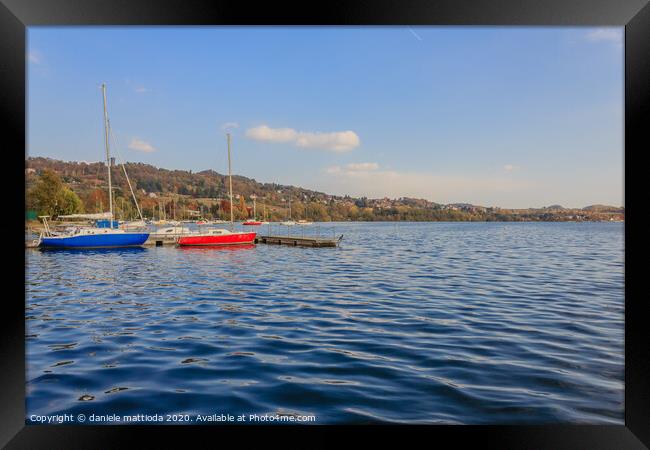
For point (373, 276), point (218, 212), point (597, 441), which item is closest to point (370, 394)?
point (597, 441)

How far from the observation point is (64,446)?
2184 mm

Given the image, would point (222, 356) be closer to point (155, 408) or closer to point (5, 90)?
point (155, 408)

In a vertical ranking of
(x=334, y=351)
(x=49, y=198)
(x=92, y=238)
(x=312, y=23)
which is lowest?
(x=334, y=351)

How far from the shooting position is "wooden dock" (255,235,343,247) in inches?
969

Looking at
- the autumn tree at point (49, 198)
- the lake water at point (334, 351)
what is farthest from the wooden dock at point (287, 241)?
the lake water at point (334, 351)

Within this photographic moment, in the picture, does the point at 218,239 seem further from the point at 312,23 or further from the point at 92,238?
the point at 312,23

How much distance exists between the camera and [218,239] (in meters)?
23.6

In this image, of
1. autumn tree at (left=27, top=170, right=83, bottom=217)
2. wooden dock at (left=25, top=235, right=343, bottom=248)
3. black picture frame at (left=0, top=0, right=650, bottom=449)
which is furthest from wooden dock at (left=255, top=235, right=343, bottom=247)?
black picture frame at (left=0, top=0, right=650, bottom=449)

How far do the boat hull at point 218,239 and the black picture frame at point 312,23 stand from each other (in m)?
21.0

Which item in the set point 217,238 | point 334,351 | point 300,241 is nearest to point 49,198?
point 217,238

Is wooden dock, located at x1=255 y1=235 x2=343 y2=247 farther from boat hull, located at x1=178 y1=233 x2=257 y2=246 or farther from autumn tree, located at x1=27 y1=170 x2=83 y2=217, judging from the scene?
autumn tree, located at x1=27 y1=170 x2=83 y2=217

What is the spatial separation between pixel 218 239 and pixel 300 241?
16.0 ft

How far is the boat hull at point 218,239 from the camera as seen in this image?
23.2 metres

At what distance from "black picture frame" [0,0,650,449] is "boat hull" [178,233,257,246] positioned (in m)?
21.0
